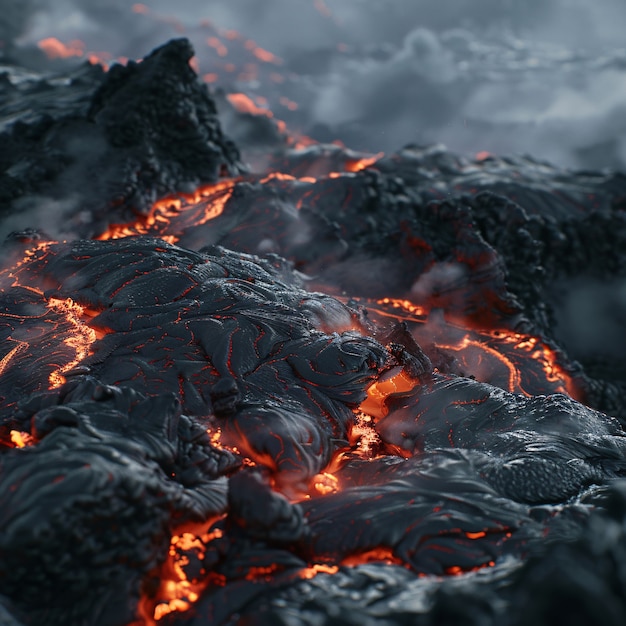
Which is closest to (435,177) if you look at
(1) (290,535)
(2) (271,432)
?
(2) (271,432)

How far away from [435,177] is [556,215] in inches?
72.4

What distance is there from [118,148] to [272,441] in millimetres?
4563

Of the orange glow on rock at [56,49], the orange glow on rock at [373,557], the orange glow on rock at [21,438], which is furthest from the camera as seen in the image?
the orange glow on rock at [56,49]

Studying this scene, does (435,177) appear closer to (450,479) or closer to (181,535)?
(450,479)

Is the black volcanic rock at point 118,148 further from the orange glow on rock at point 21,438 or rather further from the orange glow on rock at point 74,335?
the orange glow on rock at point 21,438

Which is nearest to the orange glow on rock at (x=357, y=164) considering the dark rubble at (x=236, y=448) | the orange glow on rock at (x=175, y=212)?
the orange glow on rock at (x=175, y=212)

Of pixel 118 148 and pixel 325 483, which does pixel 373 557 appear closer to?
pixel 325 483

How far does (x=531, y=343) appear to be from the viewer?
4688mm

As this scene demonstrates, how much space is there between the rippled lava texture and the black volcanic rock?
0.21ft

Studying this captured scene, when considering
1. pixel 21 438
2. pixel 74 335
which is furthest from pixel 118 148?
pixel 21 438

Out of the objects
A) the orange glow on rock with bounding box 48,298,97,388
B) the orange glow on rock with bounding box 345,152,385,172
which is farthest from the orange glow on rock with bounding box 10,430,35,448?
the orange glow on rock with bounding box 345,152,385,172

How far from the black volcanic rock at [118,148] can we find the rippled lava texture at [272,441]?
64 mm

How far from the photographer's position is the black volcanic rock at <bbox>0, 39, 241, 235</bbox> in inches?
199

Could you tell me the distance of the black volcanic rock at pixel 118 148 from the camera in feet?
16.6
